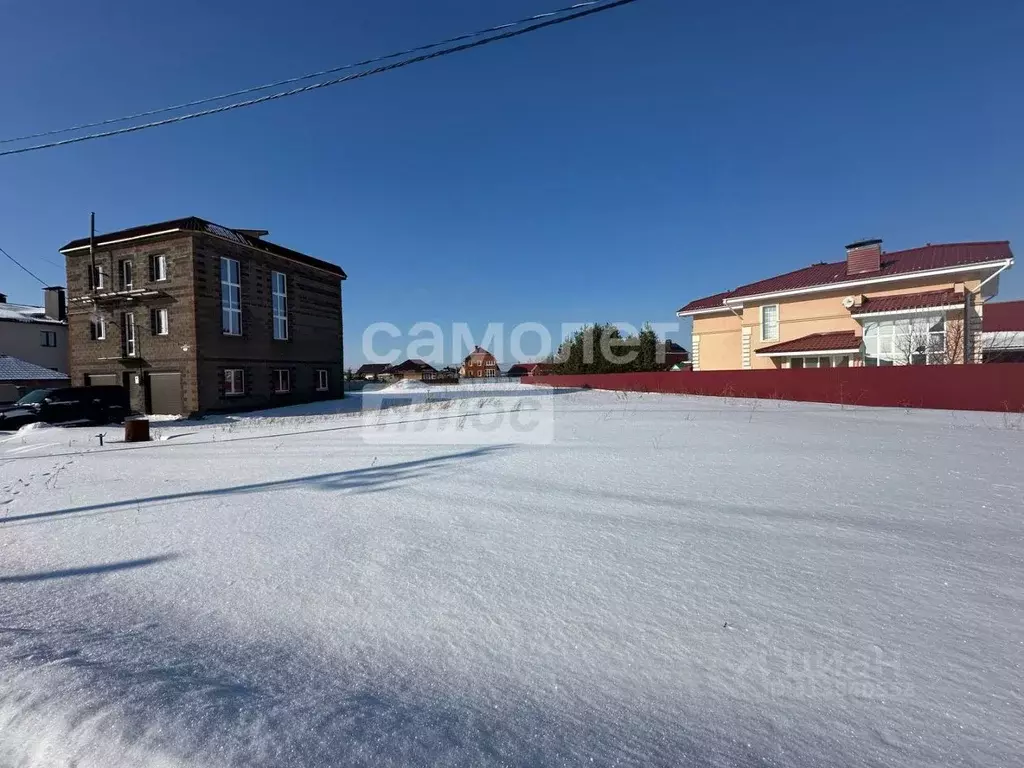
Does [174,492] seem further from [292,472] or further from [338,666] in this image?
[338,666]

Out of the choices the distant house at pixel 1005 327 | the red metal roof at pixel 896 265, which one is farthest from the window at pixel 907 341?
the distant house at pixel 1005 327

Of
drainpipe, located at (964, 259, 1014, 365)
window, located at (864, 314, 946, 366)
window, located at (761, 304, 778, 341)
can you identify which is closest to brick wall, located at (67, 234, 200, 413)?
window, located at (761, 304, 778, 341)

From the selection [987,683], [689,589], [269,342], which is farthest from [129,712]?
[269,342]

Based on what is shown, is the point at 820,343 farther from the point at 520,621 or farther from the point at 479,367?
the point at 479,367

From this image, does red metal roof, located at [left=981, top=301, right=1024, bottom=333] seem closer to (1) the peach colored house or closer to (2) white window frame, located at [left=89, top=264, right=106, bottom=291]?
(1) the peach colored house

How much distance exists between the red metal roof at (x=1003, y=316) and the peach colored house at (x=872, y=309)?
1917 centimetres

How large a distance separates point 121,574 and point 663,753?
3573 millimetres

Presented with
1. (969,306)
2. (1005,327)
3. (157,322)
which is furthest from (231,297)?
(1005,327)

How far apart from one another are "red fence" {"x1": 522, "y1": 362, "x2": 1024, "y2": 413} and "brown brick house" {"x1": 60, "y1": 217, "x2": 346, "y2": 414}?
19.9 m

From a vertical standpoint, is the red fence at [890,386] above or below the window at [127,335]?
below

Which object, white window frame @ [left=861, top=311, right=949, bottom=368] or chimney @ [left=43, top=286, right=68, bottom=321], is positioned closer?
white window frame @ [left=861, top=311, right=949, bottom=368]

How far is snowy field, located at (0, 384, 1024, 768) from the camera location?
5.36 ft

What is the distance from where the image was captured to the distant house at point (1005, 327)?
26.2m

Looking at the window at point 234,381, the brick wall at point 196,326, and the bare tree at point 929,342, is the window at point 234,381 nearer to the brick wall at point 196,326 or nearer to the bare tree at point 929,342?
the brick wall at point 196,326
